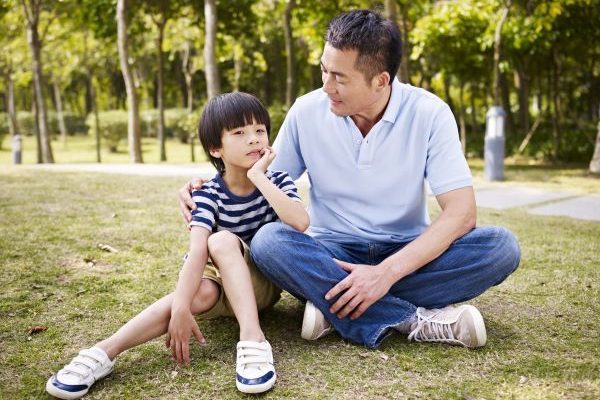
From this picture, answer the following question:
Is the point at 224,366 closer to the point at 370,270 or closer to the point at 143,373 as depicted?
the point at 143,373

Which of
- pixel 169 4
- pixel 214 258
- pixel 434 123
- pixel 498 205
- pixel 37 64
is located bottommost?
pixel 498 205

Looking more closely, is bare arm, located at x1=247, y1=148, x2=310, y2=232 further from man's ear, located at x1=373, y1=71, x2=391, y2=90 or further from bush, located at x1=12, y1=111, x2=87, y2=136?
bush, located at x1=12, y1=111, x2=87, y2=136

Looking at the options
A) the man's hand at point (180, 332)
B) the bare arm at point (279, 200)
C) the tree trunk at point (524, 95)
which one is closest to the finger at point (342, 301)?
the bare arm at point (279, 200)

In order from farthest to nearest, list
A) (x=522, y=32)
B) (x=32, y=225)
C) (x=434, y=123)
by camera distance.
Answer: (x=522, y=32) → (x=32, y=225) → (x=434, y=123)

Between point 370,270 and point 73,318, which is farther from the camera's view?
point 73,318

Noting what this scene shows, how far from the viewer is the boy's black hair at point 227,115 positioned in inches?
100

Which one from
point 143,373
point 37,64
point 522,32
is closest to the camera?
point 143,373

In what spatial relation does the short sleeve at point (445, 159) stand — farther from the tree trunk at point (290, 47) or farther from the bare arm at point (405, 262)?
the tree trunk at point (290, 47)

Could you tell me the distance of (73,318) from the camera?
2.84 m

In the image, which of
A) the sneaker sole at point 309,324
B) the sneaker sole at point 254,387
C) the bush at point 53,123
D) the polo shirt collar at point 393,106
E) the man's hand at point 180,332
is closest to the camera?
the sneaker sole at point 254,387

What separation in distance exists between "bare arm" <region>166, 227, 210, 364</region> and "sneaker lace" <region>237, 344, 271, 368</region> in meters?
0.22

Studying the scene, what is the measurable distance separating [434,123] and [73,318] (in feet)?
6.47

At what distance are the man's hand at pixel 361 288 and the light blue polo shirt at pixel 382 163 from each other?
373 mm

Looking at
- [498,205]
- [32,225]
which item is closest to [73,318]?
[32,225]
